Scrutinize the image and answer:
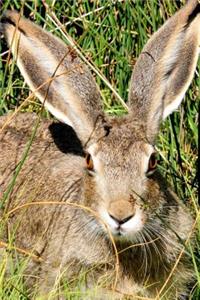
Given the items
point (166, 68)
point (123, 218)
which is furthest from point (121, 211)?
point (166, 68)

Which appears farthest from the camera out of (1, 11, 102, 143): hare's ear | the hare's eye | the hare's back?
the hare's back

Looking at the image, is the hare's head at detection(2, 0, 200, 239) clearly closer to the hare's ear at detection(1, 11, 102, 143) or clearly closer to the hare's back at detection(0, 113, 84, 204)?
the hare's ear at detection(1, 11, 102, 143)

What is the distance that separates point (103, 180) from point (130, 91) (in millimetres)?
635

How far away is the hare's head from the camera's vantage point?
6223 millimetres

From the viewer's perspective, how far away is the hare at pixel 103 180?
20.4 ft

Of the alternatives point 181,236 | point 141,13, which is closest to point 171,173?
point 181,236

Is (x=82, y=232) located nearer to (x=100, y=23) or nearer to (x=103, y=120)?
(x=103, y=120)

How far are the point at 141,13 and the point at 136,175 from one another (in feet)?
6.45

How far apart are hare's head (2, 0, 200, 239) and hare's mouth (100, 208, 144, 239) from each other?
19 cm

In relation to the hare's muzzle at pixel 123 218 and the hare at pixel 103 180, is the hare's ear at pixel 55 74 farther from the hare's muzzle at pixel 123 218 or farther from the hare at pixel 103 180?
the hare's muzzle at pixel 123 218

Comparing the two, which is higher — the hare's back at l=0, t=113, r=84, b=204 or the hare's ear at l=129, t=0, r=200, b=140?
the hare's ear at l=129, t=0, r=200, b=140

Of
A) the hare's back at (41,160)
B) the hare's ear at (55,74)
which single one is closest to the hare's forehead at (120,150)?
the hare's ear at (55,74)

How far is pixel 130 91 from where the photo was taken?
6.54 metres

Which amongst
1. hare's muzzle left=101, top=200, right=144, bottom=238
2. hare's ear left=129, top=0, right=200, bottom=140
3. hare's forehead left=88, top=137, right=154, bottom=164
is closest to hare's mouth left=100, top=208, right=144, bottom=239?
hare's muzzle left=101, top=200, right=144, bottom=238
